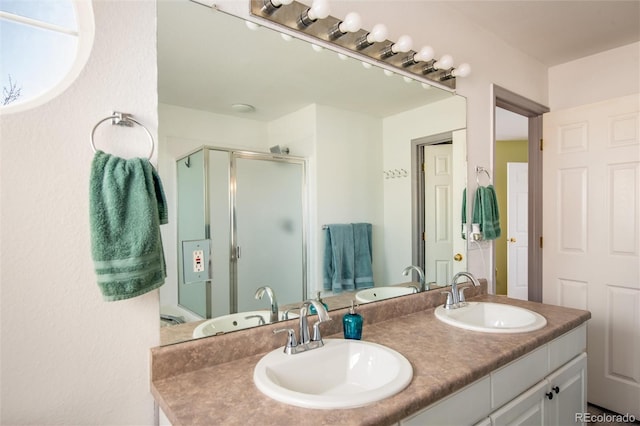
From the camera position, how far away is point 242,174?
1.27 m

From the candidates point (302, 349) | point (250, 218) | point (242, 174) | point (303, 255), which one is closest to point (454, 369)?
point (302, 349)

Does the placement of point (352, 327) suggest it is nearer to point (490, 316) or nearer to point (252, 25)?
point (490, 316)

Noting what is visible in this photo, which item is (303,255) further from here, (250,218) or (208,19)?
(208,19)

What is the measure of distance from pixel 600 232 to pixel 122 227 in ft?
8.95

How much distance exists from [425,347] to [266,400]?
615 millimetres

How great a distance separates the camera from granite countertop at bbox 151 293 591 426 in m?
0.80

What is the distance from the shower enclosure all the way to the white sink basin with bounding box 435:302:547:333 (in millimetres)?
704

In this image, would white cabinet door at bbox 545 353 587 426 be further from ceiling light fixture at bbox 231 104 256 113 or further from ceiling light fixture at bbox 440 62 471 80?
ceiling light fixture at bbox 231 104 256 113

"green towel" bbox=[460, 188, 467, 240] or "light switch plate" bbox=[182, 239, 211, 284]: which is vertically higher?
"green towel" bbox=[460, 188, 467, 240]

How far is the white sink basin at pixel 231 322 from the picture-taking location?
1127mm

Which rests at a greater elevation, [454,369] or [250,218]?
[250,218]

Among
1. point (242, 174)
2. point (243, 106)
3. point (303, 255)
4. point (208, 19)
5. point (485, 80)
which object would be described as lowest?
point (303, 255)

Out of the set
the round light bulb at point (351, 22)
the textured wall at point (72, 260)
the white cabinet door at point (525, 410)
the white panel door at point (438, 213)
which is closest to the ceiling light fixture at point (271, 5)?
the round light bulb at point (351, 22)

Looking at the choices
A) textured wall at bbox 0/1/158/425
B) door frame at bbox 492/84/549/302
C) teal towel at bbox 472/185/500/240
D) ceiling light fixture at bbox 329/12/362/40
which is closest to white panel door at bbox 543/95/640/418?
door frame at bbox 492/84/549/302
